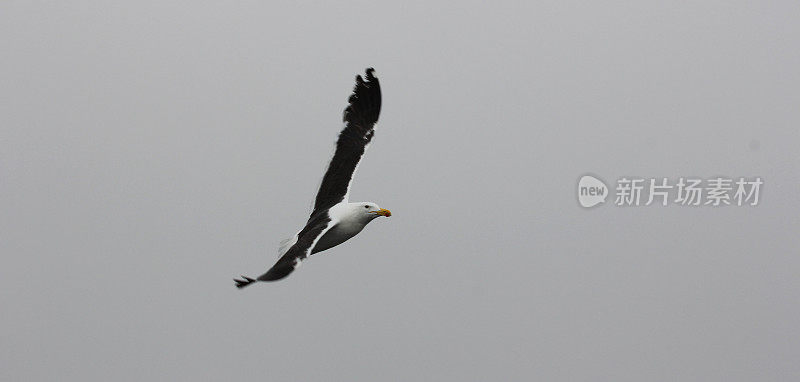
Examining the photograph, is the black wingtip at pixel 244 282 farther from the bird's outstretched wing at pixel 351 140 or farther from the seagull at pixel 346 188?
the bird's outstretched wing at pixel 351 140

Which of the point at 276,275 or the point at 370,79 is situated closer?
the point at 276,275

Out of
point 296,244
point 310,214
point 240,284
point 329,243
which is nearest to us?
point 240,284

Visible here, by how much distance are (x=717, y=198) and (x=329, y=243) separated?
886 cm

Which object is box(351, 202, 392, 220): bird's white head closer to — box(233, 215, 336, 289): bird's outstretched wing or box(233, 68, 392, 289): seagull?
box(233, 68, 392, 289): seagull

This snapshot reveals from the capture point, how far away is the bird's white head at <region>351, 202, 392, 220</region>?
17.2 m

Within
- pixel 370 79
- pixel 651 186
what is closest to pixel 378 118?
pixel 370 79

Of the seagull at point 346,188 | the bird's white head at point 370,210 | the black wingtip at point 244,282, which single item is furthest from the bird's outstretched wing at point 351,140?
the black wingtip at point 244,282

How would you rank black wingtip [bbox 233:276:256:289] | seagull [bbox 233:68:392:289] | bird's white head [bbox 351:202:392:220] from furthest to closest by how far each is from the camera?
bird's white head [bbox 351:202:392:220] → seagull [bbox 233:68:392:289] → black wingtip [bbox 233:276:256:289]

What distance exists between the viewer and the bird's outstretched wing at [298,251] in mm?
13353

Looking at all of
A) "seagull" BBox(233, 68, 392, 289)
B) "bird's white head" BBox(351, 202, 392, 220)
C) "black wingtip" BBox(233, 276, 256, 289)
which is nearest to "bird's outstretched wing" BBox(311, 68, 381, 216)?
"seagull" BBox(233, 68, 392, 289)

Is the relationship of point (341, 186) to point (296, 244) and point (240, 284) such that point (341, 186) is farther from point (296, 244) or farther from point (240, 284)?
point (240, 284)

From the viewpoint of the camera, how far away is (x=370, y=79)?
62.1ft

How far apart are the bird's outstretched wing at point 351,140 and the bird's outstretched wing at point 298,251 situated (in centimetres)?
97

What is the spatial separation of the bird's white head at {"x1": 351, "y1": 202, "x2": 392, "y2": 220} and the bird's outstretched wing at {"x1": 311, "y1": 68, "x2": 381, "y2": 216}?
82 centimetres
